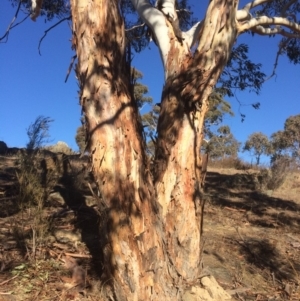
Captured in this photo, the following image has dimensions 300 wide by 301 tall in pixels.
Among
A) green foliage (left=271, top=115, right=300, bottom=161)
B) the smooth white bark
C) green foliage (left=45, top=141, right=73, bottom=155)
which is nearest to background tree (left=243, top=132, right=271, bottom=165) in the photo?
green foliage (left=271, top=115, right=300, bottom=161)

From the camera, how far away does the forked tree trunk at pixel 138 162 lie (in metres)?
3.24

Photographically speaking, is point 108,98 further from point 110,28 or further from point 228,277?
point 228,277

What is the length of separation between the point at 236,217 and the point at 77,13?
4.17 m

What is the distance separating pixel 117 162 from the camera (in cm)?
326

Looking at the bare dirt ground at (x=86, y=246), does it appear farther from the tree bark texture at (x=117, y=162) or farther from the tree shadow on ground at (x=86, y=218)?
the tree bark texture at (x=117, y=162)

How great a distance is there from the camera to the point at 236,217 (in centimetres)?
666

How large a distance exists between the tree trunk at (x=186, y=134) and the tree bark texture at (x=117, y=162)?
0.35 metres

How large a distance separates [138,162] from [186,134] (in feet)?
2.37

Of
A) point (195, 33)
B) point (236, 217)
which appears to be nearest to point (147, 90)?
point (236, 217)

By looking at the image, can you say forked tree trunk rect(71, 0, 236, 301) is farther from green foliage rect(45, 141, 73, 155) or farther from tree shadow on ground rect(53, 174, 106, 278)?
green foliage rect(45, 141, 73, 155)

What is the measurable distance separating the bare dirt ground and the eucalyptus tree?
0.24 m

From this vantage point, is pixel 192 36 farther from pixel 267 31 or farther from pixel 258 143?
pixel 258 143

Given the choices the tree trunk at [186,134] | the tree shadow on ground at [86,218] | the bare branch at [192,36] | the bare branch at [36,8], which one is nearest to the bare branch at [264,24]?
the bare branch at [192,36]

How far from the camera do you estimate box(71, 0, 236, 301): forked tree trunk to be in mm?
3236
